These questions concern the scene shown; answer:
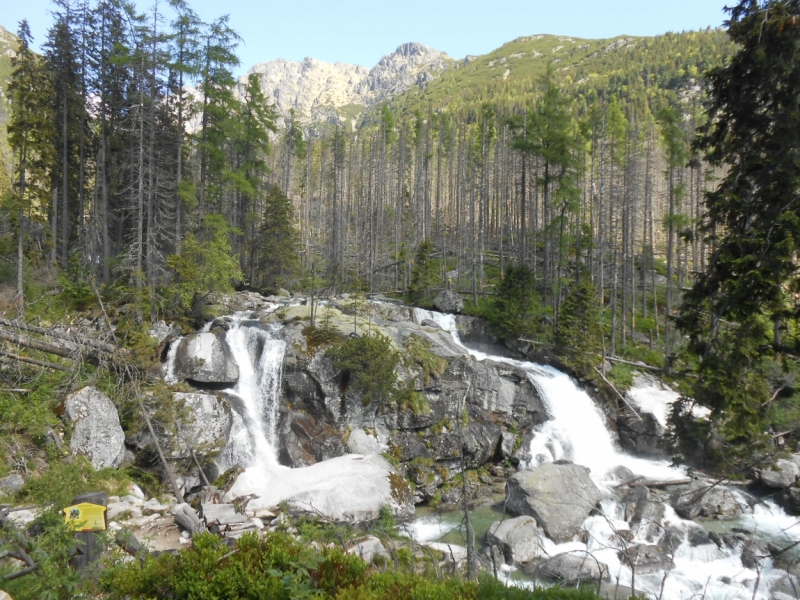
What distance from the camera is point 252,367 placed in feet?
60.4

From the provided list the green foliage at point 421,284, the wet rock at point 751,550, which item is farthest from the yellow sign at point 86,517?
the green foliage at point 421,284

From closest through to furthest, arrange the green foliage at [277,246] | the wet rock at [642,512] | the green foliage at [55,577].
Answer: the green foliage at [55,577] < the wet rock at [642,512] < the green foliage at [277,246]

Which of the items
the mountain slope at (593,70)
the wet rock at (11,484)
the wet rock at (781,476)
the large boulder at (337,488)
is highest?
the mountain slope at (593,70)

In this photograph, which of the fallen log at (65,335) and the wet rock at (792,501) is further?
the wet rock at (792,501)

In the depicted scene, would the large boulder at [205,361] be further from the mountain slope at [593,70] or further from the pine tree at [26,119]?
the mountain slope at [593,70]

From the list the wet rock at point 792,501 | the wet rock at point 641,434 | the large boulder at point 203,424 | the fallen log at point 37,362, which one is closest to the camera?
the fallen log at point 37,362

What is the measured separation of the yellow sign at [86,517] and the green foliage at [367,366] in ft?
39.5

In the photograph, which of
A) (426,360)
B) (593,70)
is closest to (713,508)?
(426,360)

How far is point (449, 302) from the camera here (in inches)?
1138

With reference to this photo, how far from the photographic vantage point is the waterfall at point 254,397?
15.9 metres

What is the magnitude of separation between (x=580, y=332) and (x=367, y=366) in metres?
11.9

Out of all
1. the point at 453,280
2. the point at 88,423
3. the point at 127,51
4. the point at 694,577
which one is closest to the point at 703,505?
the point at 694,577

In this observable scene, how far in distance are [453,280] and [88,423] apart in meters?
27.6

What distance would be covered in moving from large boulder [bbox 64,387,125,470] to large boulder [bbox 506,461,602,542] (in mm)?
12195
